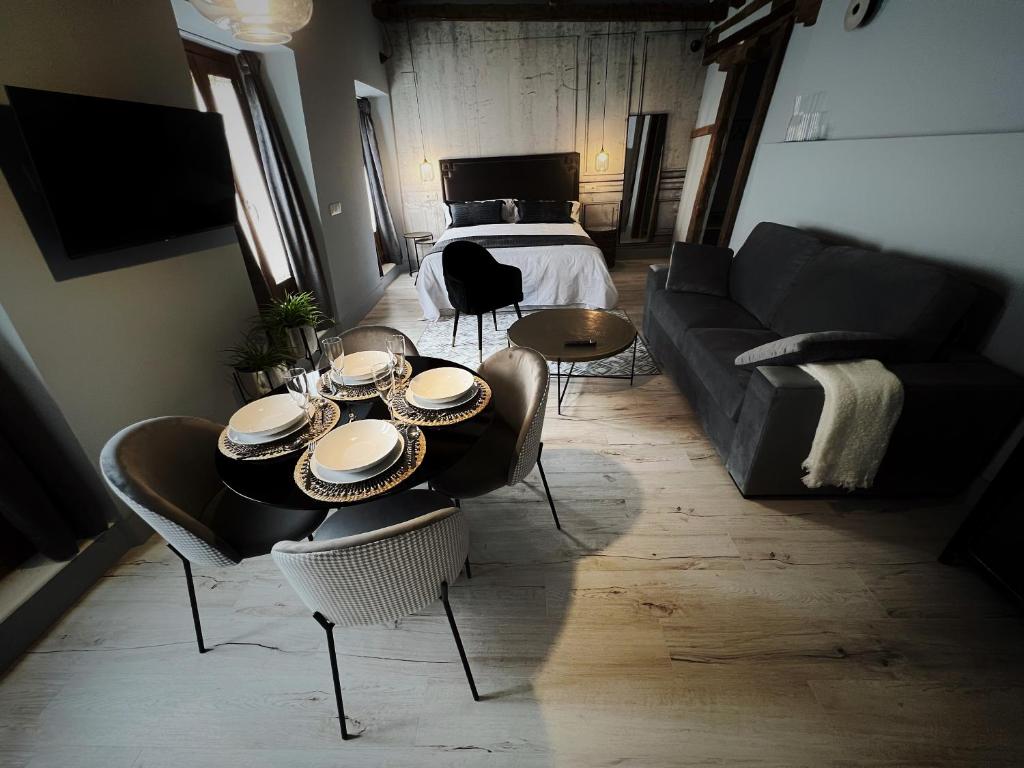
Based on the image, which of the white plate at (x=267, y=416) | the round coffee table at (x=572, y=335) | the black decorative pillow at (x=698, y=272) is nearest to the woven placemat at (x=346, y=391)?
the white plate at (x=267, y=416)

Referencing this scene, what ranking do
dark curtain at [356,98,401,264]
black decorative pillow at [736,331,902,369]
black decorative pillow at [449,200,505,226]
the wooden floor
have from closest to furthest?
the wooden floor
black decorative pillow at [736,331,902,369]
dark curtain at [356,98,401,264]
black decorative pillow at [449,200,505,226]

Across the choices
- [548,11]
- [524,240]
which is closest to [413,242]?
[524,240]

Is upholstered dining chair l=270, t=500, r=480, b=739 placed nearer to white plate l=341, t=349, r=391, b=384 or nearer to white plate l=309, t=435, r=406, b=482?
white plate l=309, t=435, r=406, b=482

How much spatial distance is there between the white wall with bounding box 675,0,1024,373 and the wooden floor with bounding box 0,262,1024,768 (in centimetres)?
118

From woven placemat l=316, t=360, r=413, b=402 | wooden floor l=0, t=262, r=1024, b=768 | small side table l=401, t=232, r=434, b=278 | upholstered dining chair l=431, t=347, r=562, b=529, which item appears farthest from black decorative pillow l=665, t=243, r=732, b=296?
small side table l=401, t=232, r=434, b=278

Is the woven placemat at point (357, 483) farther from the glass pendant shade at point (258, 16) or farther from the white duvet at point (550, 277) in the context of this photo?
the white duvet at point (550, 277)

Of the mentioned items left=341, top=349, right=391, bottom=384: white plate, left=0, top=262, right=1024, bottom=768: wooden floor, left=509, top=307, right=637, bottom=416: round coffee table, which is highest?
left=341, top=349, right=391, bottom=384: white plate

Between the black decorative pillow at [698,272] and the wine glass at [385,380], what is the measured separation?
2.42 meters

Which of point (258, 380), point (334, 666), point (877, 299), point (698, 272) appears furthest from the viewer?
point (698, 272)

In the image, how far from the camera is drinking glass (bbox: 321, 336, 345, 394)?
4.89ft

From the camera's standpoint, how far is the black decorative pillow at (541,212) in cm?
517

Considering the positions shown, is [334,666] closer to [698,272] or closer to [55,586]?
[55,586]

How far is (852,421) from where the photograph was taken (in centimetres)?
158

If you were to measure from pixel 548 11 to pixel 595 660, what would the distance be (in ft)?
19.8
